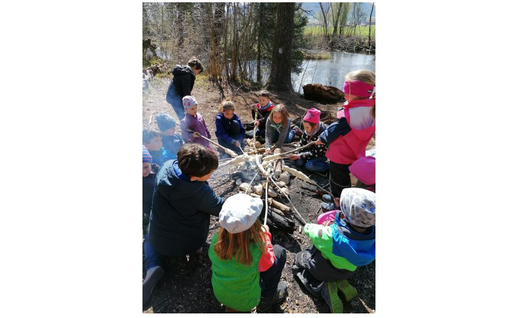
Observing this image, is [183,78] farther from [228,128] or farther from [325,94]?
[325,94]

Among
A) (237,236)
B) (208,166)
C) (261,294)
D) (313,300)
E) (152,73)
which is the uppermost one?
(152,73)

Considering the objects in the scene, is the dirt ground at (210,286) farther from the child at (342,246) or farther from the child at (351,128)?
the child at (351,128)

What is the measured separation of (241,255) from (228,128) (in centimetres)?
257

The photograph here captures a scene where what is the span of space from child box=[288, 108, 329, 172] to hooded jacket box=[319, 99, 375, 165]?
0.75 meters

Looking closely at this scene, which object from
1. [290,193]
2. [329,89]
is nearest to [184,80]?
[290,193]

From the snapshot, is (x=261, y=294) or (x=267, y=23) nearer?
(x=261, y=294)

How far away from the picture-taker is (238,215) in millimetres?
1348

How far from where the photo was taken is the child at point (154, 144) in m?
2.54

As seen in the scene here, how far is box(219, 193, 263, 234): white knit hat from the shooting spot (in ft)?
4.42

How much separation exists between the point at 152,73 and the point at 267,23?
3.75m

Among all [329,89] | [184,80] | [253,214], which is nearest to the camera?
[253,214]

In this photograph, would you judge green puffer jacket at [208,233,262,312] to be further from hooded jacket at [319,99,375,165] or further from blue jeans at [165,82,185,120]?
blue jeans at [165,82,185,120]

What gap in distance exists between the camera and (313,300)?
181 cm

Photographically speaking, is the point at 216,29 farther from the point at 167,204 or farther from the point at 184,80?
the point at 167,204
